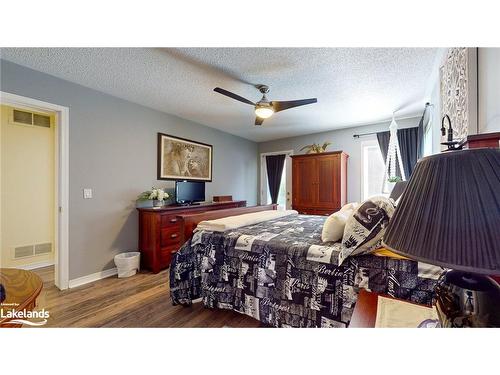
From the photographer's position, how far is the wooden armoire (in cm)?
400

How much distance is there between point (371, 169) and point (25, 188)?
5700 mm

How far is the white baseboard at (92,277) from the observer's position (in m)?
2.55

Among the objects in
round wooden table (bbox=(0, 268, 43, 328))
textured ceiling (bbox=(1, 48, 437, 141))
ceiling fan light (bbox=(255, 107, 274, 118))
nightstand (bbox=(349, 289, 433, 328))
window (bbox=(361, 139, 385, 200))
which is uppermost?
textured ceiling (bbox=(1, 48, 437, 141))

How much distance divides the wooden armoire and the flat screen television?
189 centimetres

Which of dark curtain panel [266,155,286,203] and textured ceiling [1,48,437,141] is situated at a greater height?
textured ceiling [1,48,437,141]

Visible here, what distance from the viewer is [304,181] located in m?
4.35

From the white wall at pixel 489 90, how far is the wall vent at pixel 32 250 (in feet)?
16.0

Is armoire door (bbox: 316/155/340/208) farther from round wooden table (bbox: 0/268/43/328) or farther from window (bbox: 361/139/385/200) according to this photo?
round wooden table (bbox: 0/268/43/328)

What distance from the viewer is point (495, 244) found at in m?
0.39

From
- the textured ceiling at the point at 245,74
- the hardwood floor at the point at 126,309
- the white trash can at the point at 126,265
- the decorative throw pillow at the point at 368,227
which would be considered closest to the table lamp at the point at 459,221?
the decorative throw pillow at the point at 368,227

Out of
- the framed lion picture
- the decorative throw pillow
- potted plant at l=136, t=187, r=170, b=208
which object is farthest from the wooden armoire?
the decorative throw pillow
